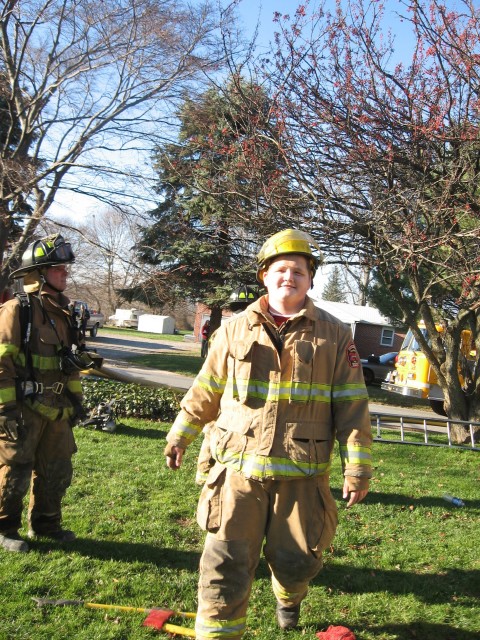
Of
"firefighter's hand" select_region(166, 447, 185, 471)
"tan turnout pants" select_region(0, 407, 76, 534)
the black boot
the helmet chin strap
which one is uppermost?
the helmet chin strap

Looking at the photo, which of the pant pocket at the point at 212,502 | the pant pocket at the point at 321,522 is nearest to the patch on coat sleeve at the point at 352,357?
the pant pocket at the point at 321,522

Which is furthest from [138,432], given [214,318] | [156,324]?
[156,324]

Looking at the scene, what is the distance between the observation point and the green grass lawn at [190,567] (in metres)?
3.21

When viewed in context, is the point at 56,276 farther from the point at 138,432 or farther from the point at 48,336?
the point at 138,432

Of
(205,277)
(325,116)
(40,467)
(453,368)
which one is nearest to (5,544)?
(40,467)

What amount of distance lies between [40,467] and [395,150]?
6342 millimetres

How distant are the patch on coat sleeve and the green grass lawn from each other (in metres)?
1.55

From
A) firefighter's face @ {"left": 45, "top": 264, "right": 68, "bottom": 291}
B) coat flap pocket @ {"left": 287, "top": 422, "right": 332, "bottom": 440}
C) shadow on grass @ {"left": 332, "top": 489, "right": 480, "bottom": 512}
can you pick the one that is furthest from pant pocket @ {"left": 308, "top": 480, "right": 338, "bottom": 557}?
shadow on grass @ {"left": 332, "top": 489, "right": 480, "bottom": 512}

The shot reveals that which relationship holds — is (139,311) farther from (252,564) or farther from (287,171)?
(252,564)

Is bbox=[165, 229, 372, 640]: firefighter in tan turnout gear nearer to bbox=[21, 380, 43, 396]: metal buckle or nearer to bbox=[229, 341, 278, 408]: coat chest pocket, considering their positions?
bbox=[229, 341, 278, 408]: coat chest pocket

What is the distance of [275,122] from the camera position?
335 inches

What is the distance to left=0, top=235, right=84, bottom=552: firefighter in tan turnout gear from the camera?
153 inches

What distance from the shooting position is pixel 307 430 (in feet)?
9.20

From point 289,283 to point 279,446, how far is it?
85 cm
